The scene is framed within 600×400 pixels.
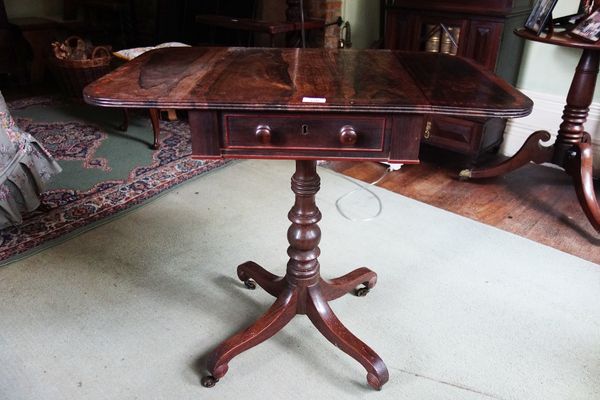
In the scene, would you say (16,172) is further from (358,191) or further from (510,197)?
(510,197)

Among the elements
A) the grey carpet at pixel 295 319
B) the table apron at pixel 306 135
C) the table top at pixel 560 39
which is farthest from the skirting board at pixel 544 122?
the table apron at pixel 306 135

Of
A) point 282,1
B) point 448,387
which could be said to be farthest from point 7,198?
point 282,1

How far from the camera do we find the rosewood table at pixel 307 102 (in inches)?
36.9

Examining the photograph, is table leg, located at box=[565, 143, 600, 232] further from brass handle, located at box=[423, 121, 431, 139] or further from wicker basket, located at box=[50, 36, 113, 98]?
wicker basket, located at box=[50, 36, 113, 98]

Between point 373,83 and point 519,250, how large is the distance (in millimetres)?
1145

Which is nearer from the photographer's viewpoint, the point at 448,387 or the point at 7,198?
the point at 448,387

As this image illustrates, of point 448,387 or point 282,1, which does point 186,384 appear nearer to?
point 448,387

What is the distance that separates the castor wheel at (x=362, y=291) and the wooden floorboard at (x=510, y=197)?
742mm

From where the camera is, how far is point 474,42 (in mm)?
2260

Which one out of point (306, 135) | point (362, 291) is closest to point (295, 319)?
point (362, 291)

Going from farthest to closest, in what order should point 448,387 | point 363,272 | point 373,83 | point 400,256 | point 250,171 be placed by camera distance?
point 250,171, point 400,256, point 363,272, point 448,387, point 373,83

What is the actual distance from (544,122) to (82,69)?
282 cm

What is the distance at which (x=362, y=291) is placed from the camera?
161 centimetres

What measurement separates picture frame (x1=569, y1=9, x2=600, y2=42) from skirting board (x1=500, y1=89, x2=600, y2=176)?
2.26 feet
